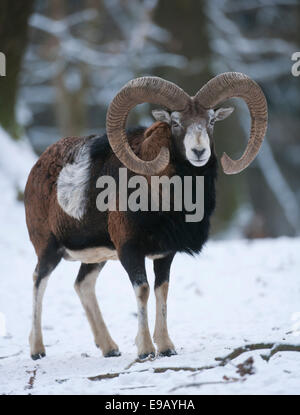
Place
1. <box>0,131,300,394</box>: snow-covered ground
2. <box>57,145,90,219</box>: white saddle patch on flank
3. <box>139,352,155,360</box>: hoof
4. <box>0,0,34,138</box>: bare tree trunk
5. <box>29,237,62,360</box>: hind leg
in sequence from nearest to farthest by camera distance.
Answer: <box>0,131,300,394</box>: snow-covered ground < <box>139,352,155,360</box>: hoof < <box>57,145,90,219</box>: white saddle patch on flank < <box>29,237,62,360</box>: hind leg < <box>0,0,34,138</box>: bare tree trunk

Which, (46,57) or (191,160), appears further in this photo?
(46,57)

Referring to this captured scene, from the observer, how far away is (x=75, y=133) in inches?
840

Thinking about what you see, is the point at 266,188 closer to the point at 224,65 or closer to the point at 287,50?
the point at 287,50

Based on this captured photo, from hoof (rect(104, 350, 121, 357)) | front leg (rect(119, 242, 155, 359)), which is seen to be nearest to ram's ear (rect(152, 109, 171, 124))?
front leg (rect(119, 242, 155, 359))

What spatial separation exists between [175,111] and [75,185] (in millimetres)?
1367

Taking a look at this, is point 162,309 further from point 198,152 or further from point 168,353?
point 198,152

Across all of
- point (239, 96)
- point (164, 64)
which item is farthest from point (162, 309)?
point (164, 64)

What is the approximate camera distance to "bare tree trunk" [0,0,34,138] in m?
14.5

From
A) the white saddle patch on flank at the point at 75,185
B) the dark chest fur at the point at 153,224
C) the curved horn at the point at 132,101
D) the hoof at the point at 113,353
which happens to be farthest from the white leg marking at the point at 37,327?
the curved horn at the point at 132,101

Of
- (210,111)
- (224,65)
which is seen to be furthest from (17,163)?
(224,65)

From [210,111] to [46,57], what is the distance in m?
15.5

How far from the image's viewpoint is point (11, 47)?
1465cm

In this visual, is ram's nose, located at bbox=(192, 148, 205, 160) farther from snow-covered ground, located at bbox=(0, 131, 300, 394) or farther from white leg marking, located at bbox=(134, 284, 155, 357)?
snow-covered ground, located at bbox=(0, 131, 300, 394)

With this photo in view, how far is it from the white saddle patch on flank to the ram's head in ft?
2.23
